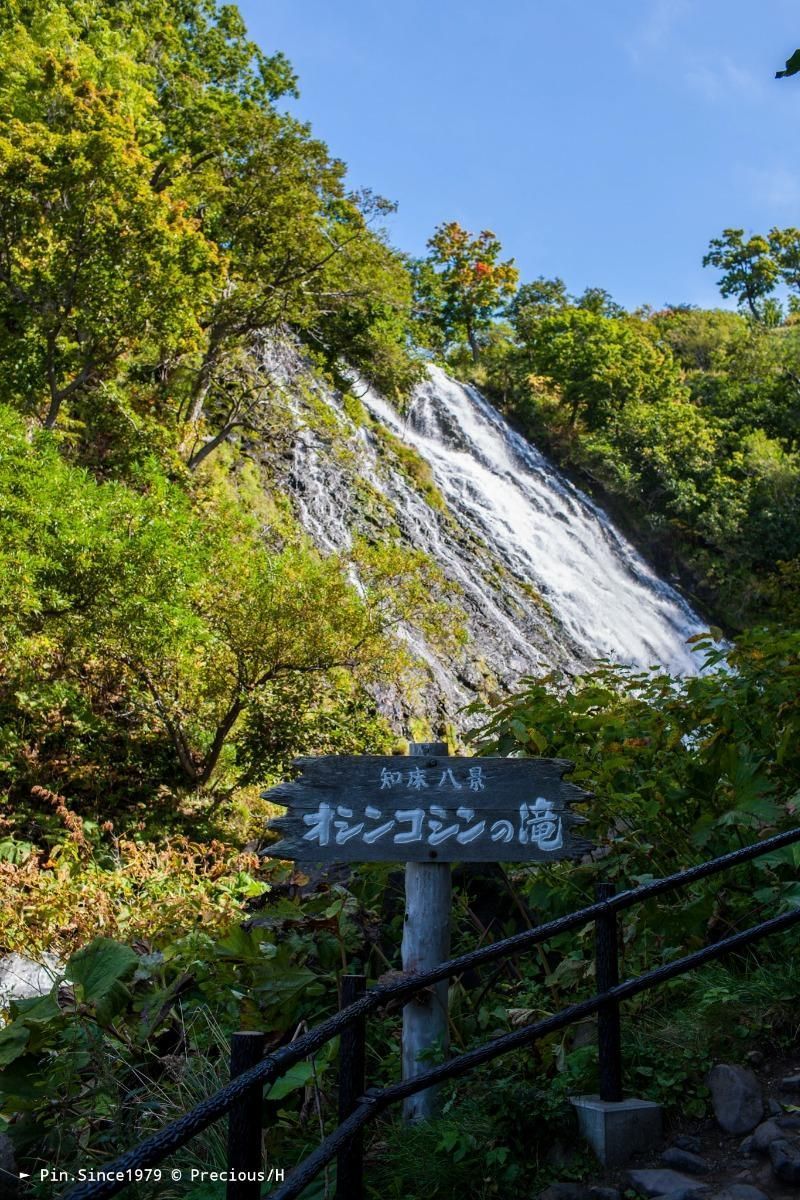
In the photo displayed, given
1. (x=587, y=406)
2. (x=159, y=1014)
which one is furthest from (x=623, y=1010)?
(x=587, y=406)

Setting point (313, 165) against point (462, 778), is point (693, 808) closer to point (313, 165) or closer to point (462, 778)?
point (462, 778)

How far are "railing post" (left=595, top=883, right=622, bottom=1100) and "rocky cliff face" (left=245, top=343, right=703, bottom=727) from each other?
9.15 metres

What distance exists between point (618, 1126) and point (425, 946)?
2.54 feet

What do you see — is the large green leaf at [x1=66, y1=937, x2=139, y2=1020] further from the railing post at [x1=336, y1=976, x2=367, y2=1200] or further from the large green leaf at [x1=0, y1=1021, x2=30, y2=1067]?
the railing post at [x1=336, y1=976, x2=367, y2=1200]

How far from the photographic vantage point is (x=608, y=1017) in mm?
2701

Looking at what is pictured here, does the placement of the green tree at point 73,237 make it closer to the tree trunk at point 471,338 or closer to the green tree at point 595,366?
the green tree at point 595,366

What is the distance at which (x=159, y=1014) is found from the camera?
3426mm

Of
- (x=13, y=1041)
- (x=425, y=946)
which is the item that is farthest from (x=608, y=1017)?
(x=13, y=1041)

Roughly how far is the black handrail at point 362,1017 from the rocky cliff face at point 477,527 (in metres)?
9.19

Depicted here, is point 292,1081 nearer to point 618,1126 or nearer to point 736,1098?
point 618,1126

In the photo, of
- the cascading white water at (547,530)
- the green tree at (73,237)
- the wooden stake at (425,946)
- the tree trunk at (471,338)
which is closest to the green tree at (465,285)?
the tree trunk at (471,338)

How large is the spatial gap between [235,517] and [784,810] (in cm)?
825

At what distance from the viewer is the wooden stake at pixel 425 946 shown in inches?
118

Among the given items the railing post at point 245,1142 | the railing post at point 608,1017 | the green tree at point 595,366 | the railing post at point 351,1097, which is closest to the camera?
the railing post at point 245,1142
